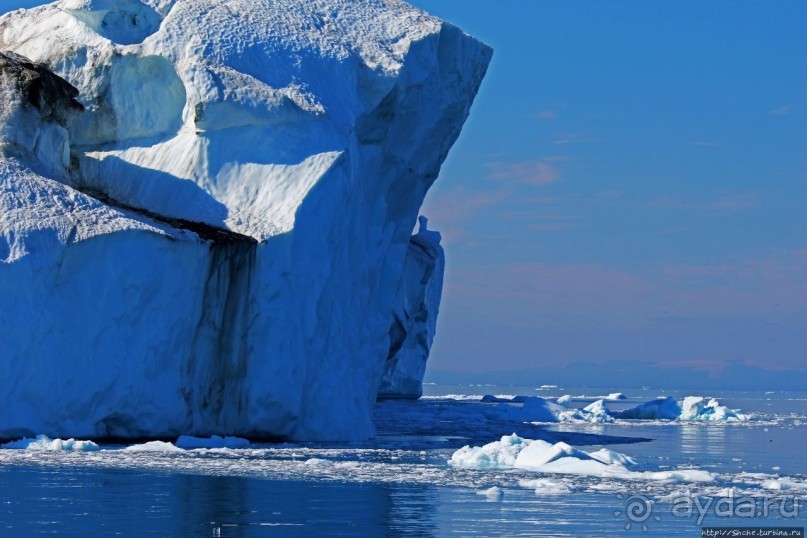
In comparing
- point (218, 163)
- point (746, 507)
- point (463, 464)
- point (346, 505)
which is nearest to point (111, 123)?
point (218, 163)

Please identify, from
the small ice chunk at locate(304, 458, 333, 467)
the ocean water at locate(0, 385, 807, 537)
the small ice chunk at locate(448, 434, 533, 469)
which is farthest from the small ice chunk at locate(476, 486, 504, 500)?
the small ice chunk at locate(304, 458, 333, 467)

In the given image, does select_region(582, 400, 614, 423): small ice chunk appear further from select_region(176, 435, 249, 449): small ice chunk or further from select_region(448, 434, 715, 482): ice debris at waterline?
select_region(448, 434, 715, 482): ice debris at waterline

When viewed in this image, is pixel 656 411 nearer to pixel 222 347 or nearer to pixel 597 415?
pixel 597 415

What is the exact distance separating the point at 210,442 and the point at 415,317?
91.8ft

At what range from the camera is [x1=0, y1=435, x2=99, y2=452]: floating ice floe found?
60.2 ft

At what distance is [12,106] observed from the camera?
21.0 meters

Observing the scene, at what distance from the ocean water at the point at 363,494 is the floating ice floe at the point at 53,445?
0.33 m

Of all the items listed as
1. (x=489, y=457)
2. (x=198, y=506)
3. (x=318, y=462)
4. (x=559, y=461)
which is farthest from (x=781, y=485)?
(x=198, y=506)

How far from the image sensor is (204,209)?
894 inches

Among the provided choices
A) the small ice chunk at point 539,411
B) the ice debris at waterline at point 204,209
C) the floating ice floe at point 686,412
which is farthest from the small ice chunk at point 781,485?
the floating ice floe at point 686,412

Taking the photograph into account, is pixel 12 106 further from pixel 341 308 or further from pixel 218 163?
pixel 341 308

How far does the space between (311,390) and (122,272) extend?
4.33 metres

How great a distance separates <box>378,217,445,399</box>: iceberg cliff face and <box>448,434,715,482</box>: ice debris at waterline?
2204cm

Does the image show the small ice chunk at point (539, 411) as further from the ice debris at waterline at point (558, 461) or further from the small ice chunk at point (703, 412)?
the ice debris at waterline at point (558, 461)
